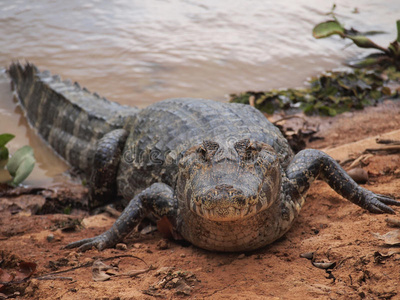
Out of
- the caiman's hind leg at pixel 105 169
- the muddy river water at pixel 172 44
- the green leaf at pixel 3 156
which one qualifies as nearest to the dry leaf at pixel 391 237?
the caiman's hind leg at pixel 105 169

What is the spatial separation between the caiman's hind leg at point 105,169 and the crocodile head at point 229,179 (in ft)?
6.13

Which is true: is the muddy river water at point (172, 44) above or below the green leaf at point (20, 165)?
above

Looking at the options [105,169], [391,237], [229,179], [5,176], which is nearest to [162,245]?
[229,179]

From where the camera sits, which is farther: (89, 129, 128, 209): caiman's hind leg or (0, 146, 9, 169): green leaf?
(0, 146, 9, 169): green leaf

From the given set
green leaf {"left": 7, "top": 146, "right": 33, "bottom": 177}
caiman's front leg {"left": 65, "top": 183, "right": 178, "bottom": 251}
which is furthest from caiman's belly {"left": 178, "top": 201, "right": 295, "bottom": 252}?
green leaf {"left": 7, "top": 146, "right": 33, "bottom": 177}

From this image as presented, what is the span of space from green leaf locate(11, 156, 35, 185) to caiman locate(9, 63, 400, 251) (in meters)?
0.76

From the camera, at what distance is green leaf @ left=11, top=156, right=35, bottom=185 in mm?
5184

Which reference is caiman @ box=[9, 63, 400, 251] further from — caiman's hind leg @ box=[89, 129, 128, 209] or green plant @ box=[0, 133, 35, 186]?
green plant @ box=[0, 133, 35, 186]

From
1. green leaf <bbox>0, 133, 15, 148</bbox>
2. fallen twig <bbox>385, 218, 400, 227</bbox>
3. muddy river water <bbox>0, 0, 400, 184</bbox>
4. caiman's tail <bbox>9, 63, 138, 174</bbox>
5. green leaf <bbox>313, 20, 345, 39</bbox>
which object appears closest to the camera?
fallen twig <bbox>385, 218, 400, 227</bbox>

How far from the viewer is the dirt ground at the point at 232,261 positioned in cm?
259

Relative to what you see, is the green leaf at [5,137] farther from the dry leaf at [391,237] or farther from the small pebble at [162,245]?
the dry leaf at [391,237]

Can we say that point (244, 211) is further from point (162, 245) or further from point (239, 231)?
point (162, 245)

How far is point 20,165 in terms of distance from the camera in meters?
5.25

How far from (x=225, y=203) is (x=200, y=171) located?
474 millimetres
